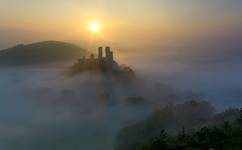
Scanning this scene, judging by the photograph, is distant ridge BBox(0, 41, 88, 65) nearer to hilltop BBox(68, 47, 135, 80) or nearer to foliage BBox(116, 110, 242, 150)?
hilltop BBox(68, 47, 135, 80)

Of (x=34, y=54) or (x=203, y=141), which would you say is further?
(x=34, y=54)

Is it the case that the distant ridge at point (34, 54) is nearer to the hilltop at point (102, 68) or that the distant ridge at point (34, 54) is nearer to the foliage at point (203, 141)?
the hilltop at point (102, 68)

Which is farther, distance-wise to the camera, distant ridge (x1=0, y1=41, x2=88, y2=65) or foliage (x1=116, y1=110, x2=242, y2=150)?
distant ridge (x1=0, y1=41, x2=88, y2=65)

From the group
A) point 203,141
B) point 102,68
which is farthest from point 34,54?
point 203,141

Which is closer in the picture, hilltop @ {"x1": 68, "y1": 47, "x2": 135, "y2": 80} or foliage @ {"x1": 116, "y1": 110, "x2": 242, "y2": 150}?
foliage @ {"x1": 116, "y1": 110, "x2": 242, "y2": 150}

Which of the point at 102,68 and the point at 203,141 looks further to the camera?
the point at 102,68

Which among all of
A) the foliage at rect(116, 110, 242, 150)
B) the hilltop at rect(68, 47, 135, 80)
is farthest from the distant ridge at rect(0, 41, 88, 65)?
the foliage at rect(116, 110, 242, 150)

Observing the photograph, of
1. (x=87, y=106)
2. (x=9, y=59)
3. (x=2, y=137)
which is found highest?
(x=9, y=59)

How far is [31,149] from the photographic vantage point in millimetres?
73125

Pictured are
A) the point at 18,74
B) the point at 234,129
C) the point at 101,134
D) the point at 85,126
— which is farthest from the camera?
the point at 18,74

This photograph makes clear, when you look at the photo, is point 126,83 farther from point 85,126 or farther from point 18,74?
point 18,74

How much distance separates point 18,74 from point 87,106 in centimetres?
9460

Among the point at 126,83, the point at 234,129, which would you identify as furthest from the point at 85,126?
the point at 234,129

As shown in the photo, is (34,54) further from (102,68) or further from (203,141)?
(203,141)
